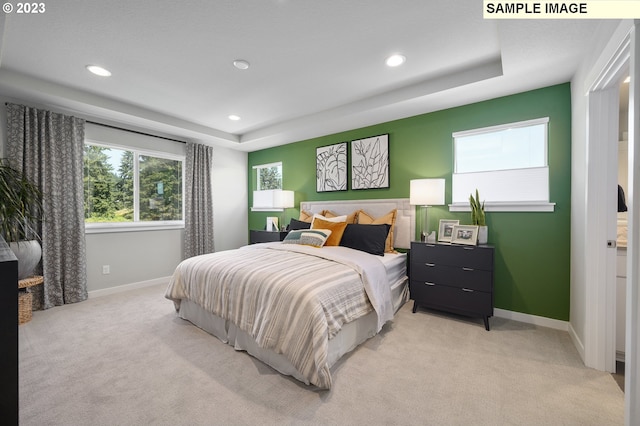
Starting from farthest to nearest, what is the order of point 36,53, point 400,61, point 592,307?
point 400,61 → point 36,53 → point 592,307

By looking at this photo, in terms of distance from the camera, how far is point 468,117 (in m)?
3.13

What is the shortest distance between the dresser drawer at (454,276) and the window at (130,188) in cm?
385

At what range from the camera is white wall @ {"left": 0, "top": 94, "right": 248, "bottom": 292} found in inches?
143

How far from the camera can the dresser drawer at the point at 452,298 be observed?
8.49 feet

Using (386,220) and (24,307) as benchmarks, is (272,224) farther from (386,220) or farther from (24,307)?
(24,307)

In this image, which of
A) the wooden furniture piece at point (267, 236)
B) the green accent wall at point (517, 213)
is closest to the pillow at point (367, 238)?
the green accent wall at point (517, 213)

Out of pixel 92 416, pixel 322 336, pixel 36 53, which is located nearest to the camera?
pixel 92 416

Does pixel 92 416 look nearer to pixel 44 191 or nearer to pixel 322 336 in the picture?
pixel 322 336

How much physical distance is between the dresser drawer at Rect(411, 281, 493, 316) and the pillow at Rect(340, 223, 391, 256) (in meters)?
0.55

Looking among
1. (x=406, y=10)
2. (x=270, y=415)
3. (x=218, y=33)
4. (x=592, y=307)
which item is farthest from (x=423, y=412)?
(x=218, y=33)

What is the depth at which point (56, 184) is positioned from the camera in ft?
10.5

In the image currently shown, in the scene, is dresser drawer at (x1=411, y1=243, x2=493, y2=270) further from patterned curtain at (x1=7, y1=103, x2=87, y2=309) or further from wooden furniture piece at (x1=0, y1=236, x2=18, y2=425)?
patterned curtain at (x1=7, y1=103, x2=87, y2=309)

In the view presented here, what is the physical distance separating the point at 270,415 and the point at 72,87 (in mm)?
3819

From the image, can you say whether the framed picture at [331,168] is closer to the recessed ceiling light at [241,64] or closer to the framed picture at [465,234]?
the framed picture at [465,234]
